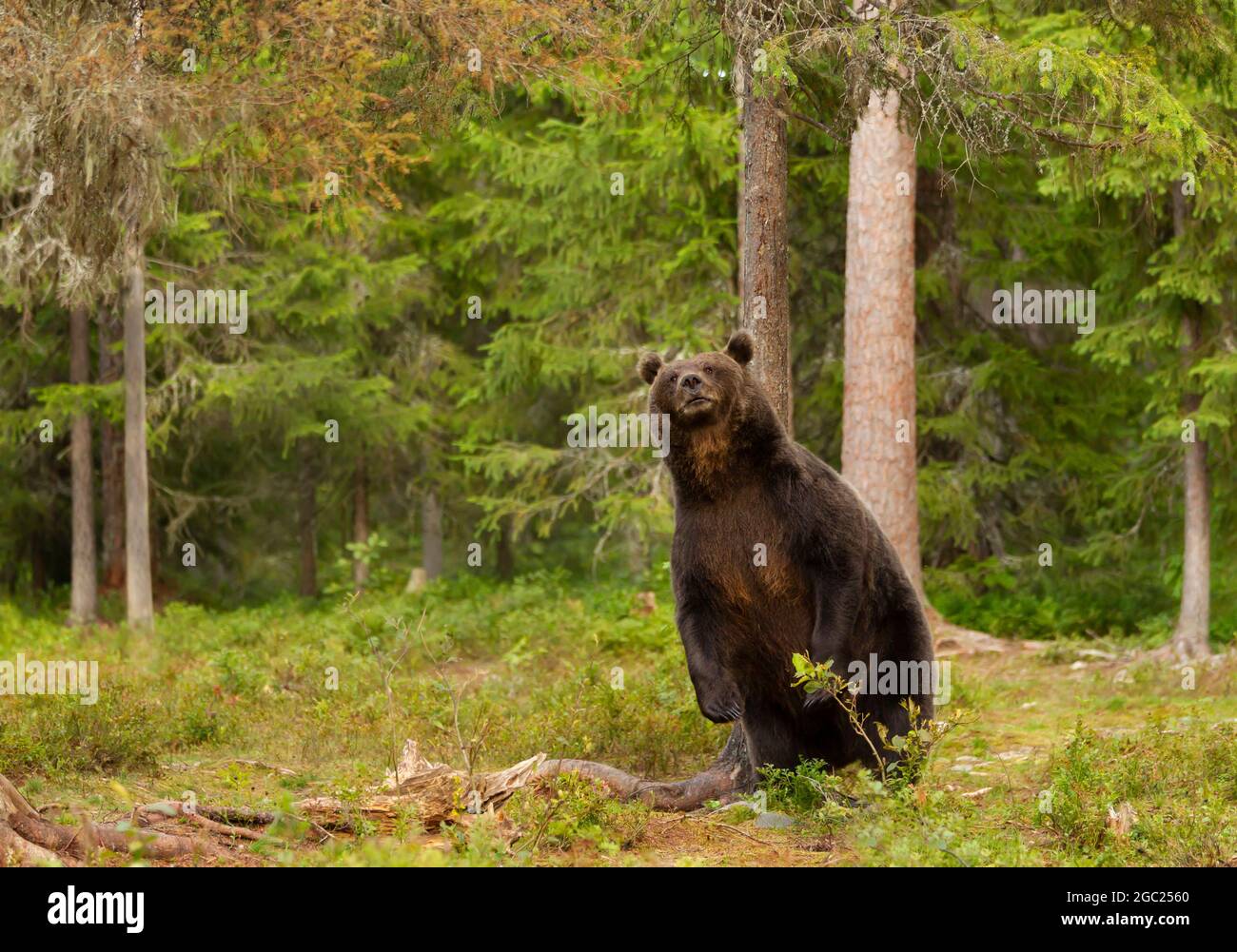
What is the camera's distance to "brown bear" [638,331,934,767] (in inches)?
285

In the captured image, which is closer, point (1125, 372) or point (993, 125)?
point (993, 125)

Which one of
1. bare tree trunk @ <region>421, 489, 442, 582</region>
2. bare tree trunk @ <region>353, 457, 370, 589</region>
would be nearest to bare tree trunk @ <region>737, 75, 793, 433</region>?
bare tree trunk @ <region>353, 457, 370, 589</region>

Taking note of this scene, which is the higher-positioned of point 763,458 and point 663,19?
point 663,19

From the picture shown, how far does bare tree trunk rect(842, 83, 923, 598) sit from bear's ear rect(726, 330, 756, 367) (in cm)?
620

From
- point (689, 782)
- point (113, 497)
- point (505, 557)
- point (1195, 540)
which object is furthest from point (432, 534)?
point (689, 782)

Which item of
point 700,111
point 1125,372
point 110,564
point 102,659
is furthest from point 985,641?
point 110,564

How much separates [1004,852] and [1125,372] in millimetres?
11949

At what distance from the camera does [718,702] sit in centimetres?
736

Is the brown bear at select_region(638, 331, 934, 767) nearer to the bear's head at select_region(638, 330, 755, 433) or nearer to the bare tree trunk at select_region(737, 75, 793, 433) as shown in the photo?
the bear's head at select_region(638, 330, 755, 433)

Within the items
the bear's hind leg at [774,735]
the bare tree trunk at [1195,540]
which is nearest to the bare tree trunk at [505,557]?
the bare tree trunk at [1195,540]

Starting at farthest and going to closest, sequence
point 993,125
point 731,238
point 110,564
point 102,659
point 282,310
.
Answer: point 110,564 < point 282,310 < point 731,238 < point 102,659 < point 993,125

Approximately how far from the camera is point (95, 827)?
6.05 m

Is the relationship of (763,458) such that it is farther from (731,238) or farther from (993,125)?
(731,238)

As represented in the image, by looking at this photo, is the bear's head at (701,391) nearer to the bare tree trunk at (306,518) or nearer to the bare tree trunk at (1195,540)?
the bare tree trunk at (1195,540)
